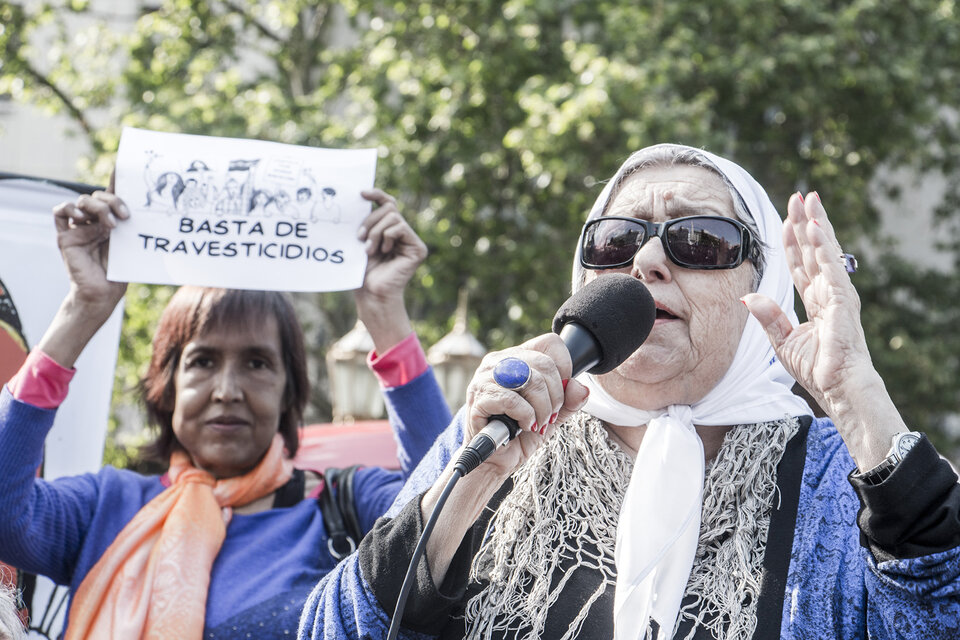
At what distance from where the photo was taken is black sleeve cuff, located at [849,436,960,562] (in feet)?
5.66

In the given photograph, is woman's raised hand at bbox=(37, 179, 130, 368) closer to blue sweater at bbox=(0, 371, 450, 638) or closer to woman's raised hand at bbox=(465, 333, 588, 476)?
blue sweater at bbox=(0, 371, 450, 638)

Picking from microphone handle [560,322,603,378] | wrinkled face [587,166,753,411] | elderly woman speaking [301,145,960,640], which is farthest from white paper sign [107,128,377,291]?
microphone handle [560,322,603,378]

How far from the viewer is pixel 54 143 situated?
1565 centimetres

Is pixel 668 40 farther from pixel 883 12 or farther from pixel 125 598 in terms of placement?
→ pixel 125 598

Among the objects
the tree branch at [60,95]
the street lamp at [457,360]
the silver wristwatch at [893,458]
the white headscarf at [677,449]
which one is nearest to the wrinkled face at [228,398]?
the white headscarf at [677,449]

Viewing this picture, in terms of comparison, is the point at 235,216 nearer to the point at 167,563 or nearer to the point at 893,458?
the point at 167,563

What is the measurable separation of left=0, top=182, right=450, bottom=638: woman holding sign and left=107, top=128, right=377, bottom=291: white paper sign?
69 mm

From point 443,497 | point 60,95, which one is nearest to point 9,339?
point 443,497

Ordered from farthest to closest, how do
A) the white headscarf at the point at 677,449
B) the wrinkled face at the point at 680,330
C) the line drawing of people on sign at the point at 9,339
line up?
the line drawing of people on sign at the point at 9,339
the wrinkled face at the point at 680,330
the white headscarf at the point at 677,449

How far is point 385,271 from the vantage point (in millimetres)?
3098

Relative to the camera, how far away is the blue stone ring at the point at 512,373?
1.70m

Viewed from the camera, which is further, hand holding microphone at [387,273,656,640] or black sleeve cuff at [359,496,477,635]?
black sleeve cuff at [359,496,477,635]

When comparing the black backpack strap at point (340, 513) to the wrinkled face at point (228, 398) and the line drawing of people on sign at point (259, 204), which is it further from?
the line drawing of people on sign at point (259, 204)

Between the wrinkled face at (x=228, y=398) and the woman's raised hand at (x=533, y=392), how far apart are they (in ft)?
5.20
